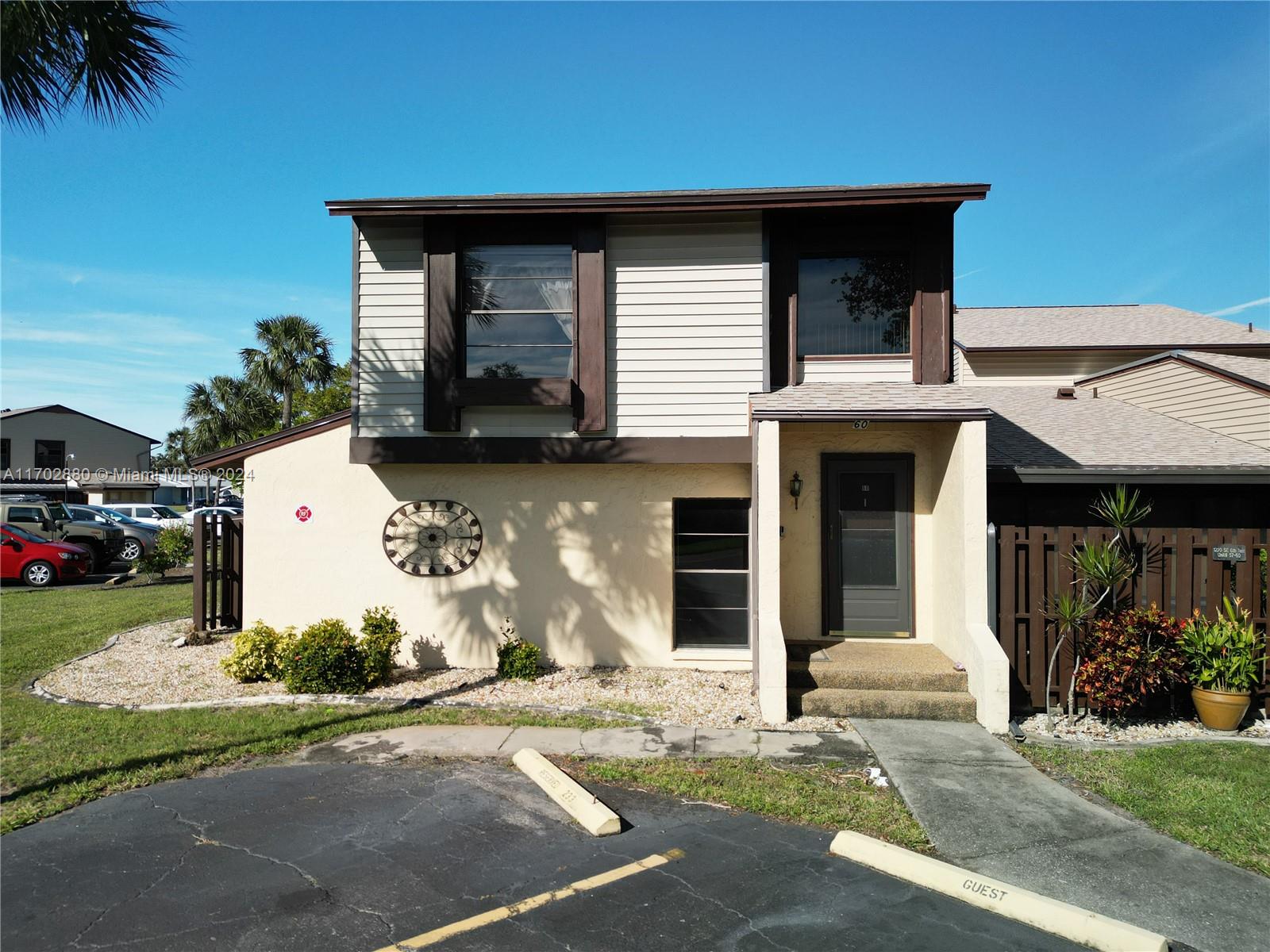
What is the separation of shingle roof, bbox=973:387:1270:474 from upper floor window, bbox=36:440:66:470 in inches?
2136

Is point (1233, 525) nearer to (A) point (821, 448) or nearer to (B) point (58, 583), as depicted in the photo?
(A) point (821, 448)

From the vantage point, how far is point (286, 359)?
3259 centimetres

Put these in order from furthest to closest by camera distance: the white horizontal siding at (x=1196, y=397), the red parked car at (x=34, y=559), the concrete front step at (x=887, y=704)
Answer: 1. the red parked car at (x=34, y=559)
2. the white horizontal siding at (x=1196, y=397)
3. the concrete front step at (x=887, y=704)

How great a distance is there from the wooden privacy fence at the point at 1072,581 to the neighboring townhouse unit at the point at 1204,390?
307cm

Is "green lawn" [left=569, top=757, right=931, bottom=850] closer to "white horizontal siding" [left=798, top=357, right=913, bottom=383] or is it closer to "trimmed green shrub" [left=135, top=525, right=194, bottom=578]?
"white horizontal siding" [left=798, top=357, right=913, bottom=383]

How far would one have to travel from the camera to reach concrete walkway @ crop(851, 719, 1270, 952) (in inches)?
170

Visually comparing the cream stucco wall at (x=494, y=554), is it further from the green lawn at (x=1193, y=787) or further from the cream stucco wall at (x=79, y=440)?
the cream stucco wall at (x=79, y=440)

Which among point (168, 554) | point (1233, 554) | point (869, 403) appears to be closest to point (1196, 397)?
point (1233, 554)

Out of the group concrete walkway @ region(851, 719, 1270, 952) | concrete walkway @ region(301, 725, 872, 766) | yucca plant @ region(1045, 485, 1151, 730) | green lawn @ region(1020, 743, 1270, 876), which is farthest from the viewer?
yucca plant @ region(1045, 485, 1151, 730)

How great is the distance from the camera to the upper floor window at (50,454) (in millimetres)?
47500

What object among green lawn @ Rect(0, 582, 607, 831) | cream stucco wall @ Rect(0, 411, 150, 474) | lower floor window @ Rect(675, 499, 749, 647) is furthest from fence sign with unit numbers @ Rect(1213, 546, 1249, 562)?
cream stucco wall @ Rect(0, 411, 150, 474)

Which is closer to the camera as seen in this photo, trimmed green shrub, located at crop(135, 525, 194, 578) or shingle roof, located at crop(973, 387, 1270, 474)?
shingle roof, located at crop(973, 387, 1270, 474)

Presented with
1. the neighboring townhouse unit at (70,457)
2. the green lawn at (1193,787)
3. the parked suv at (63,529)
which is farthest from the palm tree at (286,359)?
the green lawn at (1193,787)

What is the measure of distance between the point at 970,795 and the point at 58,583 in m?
22.3
